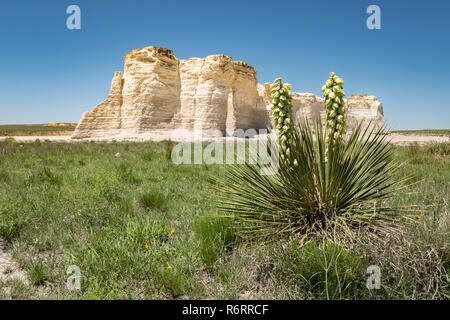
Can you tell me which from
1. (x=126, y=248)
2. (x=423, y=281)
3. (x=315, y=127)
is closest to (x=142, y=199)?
(x=126, y=248)

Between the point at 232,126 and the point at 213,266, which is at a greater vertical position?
the point at 232,126

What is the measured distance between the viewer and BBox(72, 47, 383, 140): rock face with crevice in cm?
2611

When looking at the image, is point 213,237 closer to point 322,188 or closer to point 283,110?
point 322,188

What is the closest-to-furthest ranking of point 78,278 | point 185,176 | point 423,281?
point 423,281 → point 78,278 → point 185,176

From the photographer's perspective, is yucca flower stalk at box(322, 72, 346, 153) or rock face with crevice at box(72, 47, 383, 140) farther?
rock face with crevice at box(72, 47, 383, 140)

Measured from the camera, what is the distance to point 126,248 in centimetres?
222

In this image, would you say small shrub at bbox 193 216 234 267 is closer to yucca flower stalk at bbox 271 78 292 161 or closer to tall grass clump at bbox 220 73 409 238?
tall grass clump at bbox 220 73 409 238

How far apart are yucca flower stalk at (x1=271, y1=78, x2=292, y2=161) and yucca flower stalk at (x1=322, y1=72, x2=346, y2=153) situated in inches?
11.5

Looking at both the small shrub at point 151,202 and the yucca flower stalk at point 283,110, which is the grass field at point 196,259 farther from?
the yucca flower stalk at point 283,110

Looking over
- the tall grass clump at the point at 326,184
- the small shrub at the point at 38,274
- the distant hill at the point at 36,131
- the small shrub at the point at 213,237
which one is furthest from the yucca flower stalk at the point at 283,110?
the distant hill at the point at 36,131

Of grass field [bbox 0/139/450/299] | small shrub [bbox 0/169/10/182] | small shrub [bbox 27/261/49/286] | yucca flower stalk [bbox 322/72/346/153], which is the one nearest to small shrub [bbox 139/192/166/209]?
grass field [bbox 0/139/450/299]
